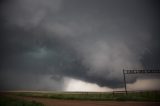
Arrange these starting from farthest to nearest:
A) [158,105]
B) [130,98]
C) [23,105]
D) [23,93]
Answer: [23,93] → [130,98] → [158,105] → [23,105]

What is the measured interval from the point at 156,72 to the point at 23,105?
8.05m

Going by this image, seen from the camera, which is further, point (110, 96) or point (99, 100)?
point (110, 96)

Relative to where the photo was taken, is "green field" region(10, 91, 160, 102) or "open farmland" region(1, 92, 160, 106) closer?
"open farmland" region(1, 92, 160, 106)

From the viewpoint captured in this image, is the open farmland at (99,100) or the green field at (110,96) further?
the green field at (110,96)

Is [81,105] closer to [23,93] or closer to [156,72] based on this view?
[156,72]

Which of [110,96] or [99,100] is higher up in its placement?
[110,96]

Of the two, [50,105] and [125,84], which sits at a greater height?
[125,84]

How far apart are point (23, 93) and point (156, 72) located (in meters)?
8.42

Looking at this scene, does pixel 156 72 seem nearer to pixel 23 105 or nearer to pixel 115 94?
pixel 115 94

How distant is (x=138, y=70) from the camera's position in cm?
1318

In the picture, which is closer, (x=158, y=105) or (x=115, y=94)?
(x=158, y=105)

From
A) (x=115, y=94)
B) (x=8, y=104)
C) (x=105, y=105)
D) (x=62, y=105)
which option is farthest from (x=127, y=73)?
(x=8, y=104)

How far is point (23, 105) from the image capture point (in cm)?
796

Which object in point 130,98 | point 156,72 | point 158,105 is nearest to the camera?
point 158,105
